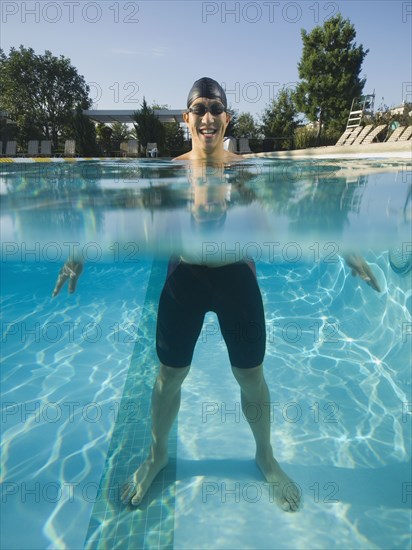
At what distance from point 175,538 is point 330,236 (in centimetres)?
288

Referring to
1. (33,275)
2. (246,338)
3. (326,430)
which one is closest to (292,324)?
(326,430)

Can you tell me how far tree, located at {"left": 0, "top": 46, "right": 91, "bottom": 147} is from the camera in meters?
37.0

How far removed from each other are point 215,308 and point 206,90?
6.67 ft

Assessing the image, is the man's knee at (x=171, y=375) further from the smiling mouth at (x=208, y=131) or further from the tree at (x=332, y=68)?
the tree at (x=332, y=68)

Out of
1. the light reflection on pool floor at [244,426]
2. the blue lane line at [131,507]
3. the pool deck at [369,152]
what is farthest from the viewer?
Answer: the pool deck at [369,152]

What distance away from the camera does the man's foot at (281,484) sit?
3.36 m

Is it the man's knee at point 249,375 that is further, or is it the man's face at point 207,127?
the man's face at point 207,127

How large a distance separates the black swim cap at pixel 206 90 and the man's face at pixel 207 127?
5 cm

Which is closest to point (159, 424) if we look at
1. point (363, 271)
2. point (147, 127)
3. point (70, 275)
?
point (70, 275)

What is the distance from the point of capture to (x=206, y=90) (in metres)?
3.43

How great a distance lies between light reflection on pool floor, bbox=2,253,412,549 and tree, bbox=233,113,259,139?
32.3 metres

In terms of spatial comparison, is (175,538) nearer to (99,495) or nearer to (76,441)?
(99,495)

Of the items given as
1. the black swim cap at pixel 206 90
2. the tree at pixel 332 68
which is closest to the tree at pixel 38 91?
the tree at pixel 332 68

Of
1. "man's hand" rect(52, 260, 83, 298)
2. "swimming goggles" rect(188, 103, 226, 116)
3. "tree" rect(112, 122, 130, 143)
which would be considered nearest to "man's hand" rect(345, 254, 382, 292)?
"swimming goggles" rect(188, 103, 226, 116)
